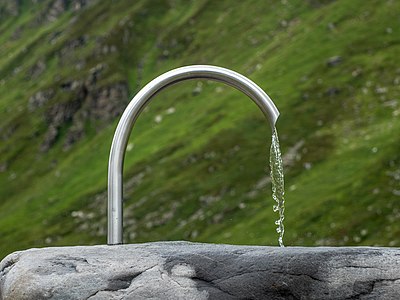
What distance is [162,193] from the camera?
105 meters

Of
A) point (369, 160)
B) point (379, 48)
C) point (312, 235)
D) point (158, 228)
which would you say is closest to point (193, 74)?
point (312, 235)

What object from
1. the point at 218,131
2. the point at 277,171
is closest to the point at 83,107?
the point at 218,131

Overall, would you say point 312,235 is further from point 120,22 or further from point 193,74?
point 120,22

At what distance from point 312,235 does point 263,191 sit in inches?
740

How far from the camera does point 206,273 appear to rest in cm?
679

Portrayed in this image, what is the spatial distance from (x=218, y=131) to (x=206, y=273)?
10976cm

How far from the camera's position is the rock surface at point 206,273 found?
6.42 meters

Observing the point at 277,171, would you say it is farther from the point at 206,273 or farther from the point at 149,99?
the point at 149,99

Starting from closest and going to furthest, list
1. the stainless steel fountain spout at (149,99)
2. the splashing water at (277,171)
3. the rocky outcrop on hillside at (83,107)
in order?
the stainless steel fountain spout at (149,99)
the splashing water at (277,171)
the rocky outcrop on hillside at (83,107)

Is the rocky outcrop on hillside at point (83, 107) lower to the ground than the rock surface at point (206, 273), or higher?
lower

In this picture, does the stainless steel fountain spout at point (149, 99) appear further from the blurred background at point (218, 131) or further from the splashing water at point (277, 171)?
the blurred background at point (218, 131)

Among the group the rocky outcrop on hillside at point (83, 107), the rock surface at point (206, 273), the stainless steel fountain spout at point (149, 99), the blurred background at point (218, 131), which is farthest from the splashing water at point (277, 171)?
the rocky outcrop on hillside at point (83, 107)

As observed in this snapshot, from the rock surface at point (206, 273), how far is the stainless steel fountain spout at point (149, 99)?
0.51 metres

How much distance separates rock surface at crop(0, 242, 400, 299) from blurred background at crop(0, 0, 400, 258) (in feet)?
202
